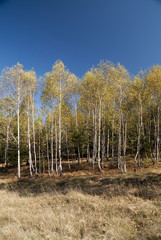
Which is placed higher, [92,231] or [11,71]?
[11,71]

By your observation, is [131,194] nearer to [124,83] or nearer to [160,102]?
[124,83]

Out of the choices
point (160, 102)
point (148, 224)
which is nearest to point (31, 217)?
point (148, 224)

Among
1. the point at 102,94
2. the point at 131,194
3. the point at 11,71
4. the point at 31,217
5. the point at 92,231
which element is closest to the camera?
the point at 92,231

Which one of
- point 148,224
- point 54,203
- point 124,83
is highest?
point 124,83

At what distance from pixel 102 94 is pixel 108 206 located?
13.2 metres

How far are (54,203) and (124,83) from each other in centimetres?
1459

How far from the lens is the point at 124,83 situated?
15.2 m

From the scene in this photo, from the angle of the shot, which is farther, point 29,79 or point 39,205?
point 29,79

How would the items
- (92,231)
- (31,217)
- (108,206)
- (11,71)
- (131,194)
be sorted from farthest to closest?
(11,71) → (131,194) → (108,206) → (31,217) → (92,231)

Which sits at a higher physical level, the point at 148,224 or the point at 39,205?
the point at 148,224

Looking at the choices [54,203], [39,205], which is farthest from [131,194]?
[39,205]

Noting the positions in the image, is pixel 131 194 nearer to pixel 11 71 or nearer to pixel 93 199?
pixel 93 199

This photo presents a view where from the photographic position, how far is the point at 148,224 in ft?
13.9

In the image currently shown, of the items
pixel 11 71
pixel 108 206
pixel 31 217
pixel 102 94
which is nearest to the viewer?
pixel 31 217
